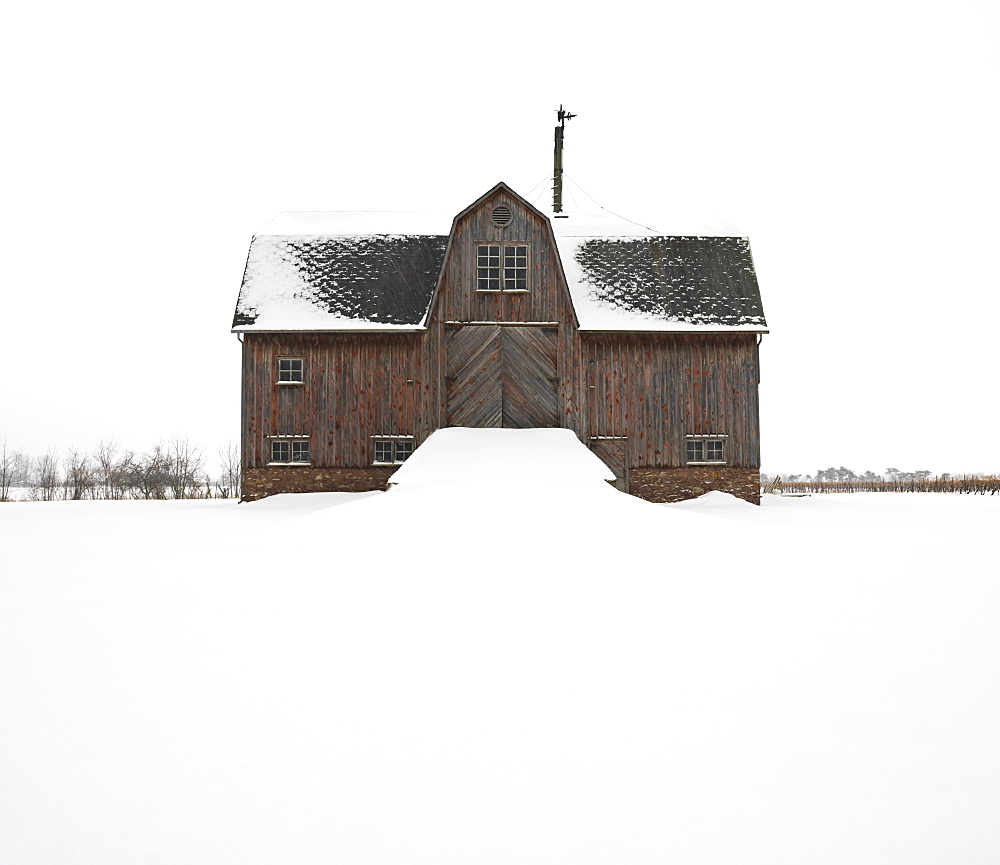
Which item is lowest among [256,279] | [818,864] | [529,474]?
[818,864]

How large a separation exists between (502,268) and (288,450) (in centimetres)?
850

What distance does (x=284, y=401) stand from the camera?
22.7 m

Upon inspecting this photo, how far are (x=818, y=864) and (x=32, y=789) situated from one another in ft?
14.1

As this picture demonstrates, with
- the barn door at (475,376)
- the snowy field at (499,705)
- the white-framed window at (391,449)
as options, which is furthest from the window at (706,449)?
the snowy field at (499,705)

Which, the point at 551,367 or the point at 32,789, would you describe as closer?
the point at 32,789

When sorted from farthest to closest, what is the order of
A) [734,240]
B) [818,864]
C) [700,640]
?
[734,240]
[700,640]
[818,864]

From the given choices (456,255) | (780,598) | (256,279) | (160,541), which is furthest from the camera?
(256,279)

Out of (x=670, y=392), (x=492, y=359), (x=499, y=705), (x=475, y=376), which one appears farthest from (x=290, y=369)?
(x=499, y=705)

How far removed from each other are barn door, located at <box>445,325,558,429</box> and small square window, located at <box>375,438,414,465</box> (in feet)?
5.22

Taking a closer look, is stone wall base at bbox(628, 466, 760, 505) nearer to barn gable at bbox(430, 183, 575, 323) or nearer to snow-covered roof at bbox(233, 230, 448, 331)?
barn gable at bbox(430, 183, 575, 323)

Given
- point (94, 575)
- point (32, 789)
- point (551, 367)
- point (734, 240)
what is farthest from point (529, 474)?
point (734, 240)

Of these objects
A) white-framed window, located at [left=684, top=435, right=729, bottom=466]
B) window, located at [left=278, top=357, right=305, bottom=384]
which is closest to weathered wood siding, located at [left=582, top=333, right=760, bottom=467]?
white-framed window, located at [left=684, top=435, right=729, bottom=466]

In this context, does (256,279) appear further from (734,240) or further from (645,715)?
(645,715)

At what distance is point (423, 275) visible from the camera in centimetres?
2366
